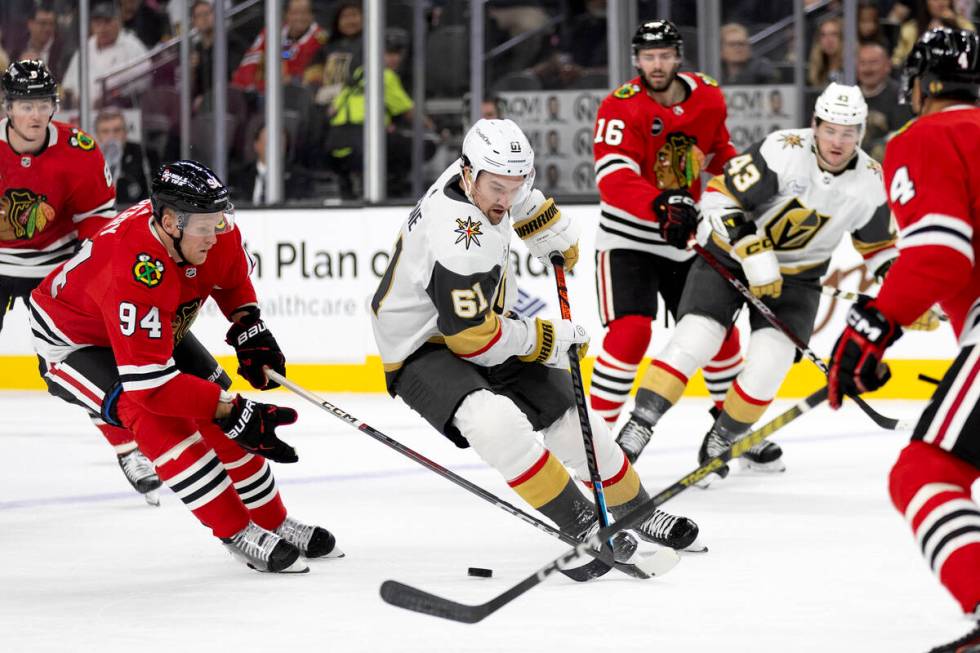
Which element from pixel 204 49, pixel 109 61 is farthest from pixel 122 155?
pixel 204 49

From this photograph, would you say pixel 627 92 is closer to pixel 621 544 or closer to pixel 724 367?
pixel 724 367

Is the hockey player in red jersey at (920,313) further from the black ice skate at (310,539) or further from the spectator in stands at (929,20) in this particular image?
the spectator in stands at (929,20)

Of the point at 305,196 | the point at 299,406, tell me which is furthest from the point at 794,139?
the point at 305,196

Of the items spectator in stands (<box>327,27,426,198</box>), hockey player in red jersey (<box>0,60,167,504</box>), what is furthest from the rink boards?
hockey player in red jersey (<box>0,60,167,504</box>)

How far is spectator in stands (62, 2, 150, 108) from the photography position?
28.9ft

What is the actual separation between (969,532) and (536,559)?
144 cm

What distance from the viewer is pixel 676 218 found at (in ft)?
13.9

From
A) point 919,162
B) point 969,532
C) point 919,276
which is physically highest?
point 919,162

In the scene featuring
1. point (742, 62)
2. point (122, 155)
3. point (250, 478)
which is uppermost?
point (742, 62)

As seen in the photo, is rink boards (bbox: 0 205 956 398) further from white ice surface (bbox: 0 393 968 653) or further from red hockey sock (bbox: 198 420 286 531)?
red hockey sock (bbox: 198 420 286 531)

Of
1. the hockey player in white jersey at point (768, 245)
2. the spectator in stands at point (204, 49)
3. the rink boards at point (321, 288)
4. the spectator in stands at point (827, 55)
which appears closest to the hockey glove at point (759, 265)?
the hockey player in white jersey at point (768, 245)

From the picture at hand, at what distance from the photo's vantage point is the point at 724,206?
4.41 metres

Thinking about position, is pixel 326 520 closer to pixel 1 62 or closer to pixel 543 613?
pixel 543 613

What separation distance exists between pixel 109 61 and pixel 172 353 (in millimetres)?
5924
